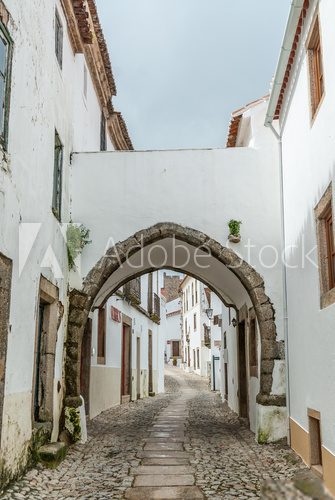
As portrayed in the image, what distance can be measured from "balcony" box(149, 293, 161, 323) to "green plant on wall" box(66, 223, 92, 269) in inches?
490

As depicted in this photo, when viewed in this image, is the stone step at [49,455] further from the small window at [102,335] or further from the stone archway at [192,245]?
the small window at [102,335]

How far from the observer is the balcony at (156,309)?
70.0ft

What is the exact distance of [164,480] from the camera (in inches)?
235

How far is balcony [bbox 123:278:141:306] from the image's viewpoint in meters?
15.8

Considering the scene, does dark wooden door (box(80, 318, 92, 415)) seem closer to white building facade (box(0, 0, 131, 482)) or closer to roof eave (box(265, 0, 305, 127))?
white building facade (box(0, 0, 131, 482))

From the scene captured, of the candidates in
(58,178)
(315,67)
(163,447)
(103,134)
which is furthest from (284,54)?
(103,134)

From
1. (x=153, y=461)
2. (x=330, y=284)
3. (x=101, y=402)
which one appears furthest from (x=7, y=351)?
(x=101, y=402)

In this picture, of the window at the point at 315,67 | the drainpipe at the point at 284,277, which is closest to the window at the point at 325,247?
the window at the point at 315,67

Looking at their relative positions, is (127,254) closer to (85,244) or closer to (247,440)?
(85,244)

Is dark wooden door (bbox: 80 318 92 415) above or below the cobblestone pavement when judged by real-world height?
above

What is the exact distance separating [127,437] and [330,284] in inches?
181

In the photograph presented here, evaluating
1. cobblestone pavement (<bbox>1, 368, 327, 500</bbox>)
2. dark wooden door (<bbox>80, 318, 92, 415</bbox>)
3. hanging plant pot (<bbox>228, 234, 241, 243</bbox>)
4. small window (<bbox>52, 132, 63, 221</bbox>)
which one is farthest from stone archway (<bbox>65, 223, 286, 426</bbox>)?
dark wooden door (<bbox>80, 318, 92, 415</bbox>)

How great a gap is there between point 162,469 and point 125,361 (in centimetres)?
1002

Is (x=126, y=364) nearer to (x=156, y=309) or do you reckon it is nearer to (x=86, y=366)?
(x=86, y=366)
